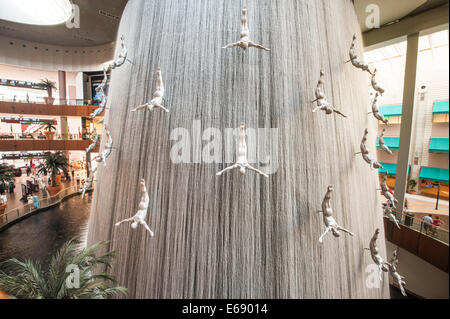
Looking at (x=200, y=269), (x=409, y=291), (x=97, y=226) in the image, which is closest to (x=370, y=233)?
(x=200, y=269)

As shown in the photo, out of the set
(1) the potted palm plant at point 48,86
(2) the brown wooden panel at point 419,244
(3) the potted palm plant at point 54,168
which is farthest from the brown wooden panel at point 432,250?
(1) the potted palm plant at point 48,86

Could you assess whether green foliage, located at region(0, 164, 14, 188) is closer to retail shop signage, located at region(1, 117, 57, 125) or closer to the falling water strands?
retail shop signage, located at region(1, 117, 57, 125)

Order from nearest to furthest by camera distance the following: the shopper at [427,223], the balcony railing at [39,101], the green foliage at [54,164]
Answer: the shopper at [427,223], the green foliage at [54,164], the balcony railing at [39,101]

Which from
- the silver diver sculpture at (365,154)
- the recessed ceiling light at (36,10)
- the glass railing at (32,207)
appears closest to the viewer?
the silver diver sculpture at (365,154)

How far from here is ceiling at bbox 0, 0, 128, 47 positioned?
19.4 feet

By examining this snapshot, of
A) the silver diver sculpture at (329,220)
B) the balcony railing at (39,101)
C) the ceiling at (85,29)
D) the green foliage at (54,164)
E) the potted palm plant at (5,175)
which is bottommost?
the silver diver sculpture at (329,220)

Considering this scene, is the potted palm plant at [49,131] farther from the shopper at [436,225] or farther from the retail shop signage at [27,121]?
the shopper at [436,225]

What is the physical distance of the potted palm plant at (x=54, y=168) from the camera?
819cm

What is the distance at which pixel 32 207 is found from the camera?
8578 mm

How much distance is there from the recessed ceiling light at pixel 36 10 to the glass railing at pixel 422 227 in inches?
464

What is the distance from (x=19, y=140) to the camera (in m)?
7.32

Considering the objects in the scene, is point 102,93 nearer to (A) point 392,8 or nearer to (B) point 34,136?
(A) point 392,8

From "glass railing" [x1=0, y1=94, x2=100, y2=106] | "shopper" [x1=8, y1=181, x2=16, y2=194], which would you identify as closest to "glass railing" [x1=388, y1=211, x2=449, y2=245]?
"glass railing" [x1=0, y1=94, x2=100, y2=106]

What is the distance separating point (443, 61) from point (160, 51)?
241 cm
